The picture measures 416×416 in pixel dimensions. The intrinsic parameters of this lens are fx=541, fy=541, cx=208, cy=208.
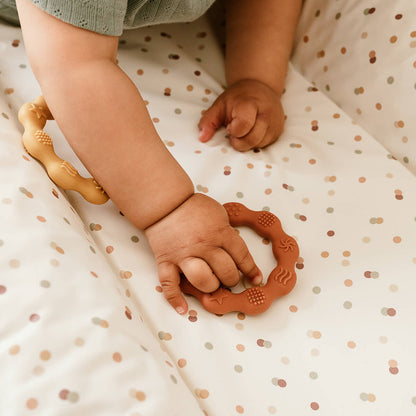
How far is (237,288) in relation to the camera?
0.67 m

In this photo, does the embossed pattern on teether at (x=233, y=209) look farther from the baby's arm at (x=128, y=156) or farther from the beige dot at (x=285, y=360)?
the beige dot at (x=285, y=360)

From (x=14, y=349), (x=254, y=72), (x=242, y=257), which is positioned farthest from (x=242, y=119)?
(x=14, y=349)

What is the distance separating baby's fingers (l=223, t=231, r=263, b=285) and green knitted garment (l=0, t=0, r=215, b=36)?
289 millimetres

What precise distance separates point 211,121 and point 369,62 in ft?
0.90

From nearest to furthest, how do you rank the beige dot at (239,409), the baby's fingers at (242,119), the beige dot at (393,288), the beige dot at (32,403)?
the beige dot at (32,403)
the beige dot at (239,409)
the beige dot at (393,288)
the baby's fingers at (242,119)

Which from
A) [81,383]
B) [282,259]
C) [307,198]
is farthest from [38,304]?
[307,198]

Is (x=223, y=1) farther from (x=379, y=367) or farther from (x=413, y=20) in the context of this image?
(x=379, y=367)

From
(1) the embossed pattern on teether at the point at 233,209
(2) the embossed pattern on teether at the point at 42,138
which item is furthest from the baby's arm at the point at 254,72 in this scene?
(2) the embossed pattern on teether at the point at 42,138

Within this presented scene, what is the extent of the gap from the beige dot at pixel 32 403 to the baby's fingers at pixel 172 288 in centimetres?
20

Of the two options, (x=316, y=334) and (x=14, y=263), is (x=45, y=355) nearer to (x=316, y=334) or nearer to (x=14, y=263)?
(x=14, y=263)

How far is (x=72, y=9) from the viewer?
61 cm

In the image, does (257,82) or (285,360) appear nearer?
(285,360)

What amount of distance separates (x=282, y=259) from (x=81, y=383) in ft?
0.97

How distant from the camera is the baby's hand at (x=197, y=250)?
0.63m
